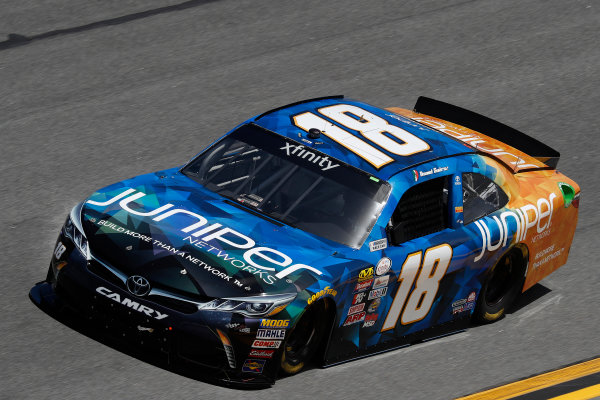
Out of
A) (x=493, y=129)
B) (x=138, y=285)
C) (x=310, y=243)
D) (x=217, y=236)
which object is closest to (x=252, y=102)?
(x=493, y=129)

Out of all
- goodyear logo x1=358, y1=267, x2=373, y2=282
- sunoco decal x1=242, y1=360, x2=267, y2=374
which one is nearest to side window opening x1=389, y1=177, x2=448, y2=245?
goodyear logo x1=358, y1=267, x2=373, y2=282

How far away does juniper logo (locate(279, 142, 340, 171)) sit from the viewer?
7598 millimetres

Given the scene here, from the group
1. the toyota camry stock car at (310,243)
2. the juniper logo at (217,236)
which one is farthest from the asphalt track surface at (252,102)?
the juniper logo at (217,236)

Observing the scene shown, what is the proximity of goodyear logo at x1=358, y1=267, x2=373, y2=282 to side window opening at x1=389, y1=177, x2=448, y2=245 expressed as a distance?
380 mm

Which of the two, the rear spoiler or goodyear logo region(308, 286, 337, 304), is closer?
goodyear logo region(308, 286, 337, 304)

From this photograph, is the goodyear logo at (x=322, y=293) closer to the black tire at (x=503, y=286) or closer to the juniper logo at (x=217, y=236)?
the juniper logo at (x=217, y=236)

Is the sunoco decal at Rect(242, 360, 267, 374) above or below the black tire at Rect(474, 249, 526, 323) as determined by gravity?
above

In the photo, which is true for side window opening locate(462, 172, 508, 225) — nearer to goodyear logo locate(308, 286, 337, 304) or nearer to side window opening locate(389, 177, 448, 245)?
side window opening locate(389, 177, 448, 245)

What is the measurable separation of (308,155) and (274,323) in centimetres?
166

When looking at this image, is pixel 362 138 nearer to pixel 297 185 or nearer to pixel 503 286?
pixel 297 185

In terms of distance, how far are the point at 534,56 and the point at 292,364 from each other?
7.77 m

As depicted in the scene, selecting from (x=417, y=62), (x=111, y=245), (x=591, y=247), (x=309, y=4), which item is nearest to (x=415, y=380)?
(x=111, y=245)

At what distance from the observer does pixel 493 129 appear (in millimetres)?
9617

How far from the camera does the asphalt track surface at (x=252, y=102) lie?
7.00 meters
